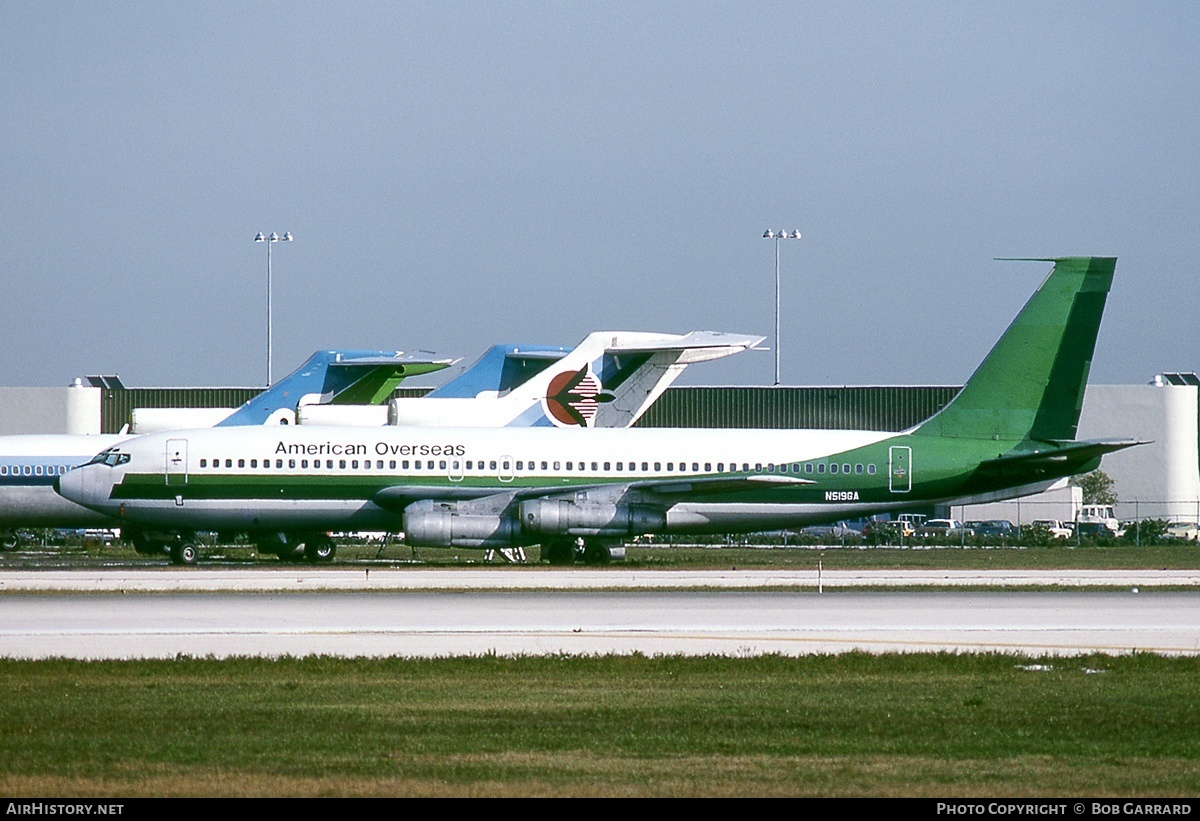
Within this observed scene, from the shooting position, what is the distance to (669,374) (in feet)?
193

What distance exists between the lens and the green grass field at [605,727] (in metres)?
13.1

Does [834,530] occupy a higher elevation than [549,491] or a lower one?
lower

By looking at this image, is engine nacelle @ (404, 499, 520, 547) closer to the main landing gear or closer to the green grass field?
the main landing gear

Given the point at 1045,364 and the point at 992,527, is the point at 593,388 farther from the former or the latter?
the point at 992,527

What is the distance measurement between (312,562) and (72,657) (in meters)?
29.4

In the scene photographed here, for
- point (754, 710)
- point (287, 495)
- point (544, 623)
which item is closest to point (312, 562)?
point (287, 495)

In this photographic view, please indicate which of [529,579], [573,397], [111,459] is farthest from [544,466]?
[111,459]

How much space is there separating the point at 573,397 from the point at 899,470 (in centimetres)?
1250

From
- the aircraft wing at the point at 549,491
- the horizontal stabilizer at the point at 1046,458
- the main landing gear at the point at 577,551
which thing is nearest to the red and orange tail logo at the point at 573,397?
the main landing gear at the point at 577,551

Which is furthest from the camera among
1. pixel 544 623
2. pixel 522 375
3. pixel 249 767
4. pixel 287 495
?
pixel 522 375

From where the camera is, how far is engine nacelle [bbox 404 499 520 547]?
4681cm

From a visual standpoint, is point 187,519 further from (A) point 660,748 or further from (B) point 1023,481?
(A) point 660,748

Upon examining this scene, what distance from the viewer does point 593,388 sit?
58.3 m

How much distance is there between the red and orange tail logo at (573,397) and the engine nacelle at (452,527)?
32.9 feet
